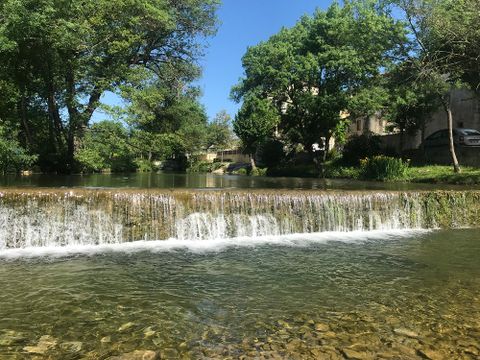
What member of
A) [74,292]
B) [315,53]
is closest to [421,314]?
[74,292]

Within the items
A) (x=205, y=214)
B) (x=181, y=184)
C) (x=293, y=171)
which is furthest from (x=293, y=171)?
(x=205, y=214)

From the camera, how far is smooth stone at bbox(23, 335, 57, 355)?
4633 mm

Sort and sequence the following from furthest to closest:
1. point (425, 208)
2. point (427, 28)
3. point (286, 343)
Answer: point (427, 28) → point (425, 208) → point (286, 343)

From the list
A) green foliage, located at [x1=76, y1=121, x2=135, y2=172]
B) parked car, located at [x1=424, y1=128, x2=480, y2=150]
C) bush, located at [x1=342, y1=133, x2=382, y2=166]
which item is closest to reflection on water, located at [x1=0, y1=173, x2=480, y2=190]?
green foliage, located at [x1=76, y1=121, x2=135, y2=172]

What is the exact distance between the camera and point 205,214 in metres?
12.0

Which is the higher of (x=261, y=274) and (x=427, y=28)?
(x=427, y=28)

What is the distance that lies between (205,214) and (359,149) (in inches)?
961

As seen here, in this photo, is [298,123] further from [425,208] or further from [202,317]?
[202,317]

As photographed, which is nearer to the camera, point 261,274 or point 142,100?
point 261,274

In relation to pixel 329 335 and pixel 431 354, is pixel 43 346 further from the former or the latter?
pixel 431 354

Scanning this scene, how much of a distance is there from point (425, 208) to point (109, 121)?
1741cm

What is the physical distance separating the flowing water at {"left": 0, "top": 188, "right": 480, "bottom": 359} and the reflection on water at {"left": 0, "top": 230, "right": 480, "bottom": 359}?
0.09 ft

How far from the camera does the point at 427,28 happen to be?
21.1 m

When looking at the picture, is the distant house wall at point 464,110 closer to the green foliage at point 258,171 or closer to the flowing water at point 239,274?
the green foliage at point 258,171
